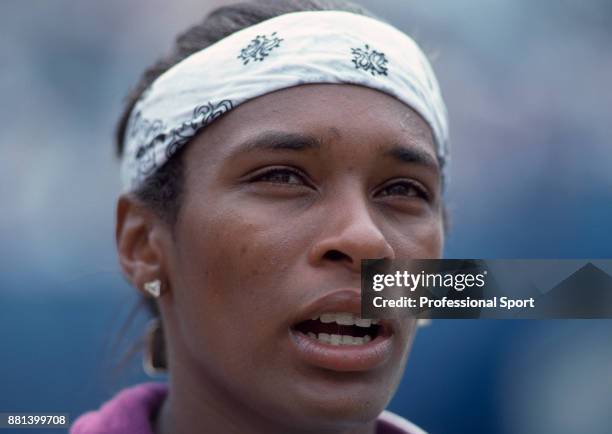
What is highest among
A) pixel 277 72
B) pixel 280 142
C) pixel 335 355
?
pixel 277 72

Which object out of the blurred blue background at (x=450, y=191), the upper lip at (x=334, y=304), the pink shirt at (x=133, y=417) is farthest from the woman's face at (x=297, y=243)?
the blurred blue background at (x=450, y=191)

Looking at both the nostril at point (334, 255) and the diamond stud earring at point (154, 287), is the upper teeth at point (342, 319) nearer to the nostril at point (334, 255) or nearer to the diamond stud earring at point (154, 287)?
the nostril at point (334, 255)

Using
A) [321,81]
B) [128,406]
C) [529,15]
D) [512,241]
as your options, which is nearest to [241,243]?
[321,81]

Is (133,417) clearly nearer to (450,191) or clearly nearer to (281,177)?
(281,177)

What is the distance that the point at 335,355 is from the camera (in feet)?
3.83

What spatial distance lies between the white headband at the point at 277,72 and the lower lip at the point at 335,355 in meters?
0.40

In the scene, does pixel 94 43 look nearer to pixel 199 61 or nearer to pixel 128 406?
pixel 199 61

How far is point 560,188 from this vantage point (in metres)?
2.59

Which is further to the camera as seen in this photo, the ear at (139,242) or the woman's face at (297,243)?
the ear at (139,242)

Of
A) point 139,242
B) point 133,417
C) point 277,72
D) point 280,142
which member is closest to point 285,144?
point 280,142

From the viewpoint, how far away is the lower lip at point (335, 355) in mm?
1163

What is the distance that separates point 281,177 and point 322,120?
11 cm

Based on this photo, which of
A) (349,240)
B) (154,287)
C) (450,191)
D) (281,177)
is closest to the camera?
(349,240)

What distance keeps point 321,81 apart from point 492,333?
1315 millimetres
